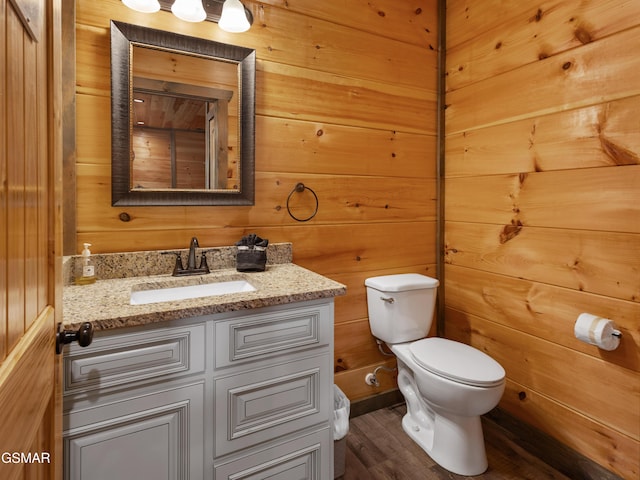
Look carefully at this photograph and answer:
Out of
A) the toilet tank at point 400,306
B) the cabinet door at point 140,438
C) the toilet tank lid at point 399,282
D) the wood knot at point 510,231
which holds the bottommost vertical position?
the cabinet door at point 140,438

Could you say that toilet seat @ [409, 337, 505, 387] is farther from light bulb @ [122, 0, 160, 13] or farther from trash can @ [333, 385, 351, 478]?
light bulb @ [122, 0, 160, 13]

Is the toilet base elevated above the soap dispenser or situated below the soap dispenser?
below

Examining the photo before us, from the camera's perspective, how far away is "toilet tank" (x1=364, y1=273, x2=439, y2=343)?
76.9 inches

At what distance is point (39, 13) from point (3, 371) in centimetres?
57

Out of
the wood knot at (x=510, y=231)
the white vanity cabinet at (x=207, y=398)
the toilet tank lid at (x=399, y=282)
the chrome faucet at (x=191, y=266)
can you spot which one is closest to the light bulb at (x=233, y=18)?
the chrome faucet at (x=191, y=266)

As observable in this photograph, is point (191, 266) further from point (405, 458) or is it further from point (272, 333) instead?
point (405, 458)

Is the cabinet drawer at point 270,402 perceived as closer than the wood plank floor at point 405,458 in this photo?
Yes

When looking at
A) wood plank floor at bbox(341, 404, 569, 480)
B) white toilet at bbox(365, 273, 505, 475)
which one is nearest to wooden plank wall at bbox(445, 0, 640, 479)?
wood plank floor at bbox(341, 404, 569, 480)

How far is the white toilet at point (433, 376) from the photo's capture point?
156 centimetres

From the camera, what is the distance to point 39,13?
2.03 feet

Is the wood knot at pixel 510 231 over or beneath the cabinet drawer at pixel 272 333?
over

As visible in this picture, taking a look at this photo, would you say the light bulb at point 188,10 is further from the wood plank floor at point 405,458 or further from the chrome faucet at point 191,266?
the wood plank floor at point 405,458

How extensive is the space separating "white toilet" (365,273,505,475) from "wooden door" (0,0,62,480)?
4.53ft

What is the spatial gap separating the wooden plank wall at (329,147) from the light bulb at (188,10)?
0.19ft
